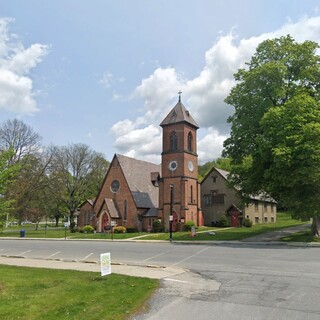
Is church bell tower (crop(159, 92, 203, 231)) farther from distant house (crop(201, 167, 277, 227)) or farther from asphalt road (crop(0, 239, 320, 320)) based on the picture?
asphalt road (crop(0, 239, 320, 320))

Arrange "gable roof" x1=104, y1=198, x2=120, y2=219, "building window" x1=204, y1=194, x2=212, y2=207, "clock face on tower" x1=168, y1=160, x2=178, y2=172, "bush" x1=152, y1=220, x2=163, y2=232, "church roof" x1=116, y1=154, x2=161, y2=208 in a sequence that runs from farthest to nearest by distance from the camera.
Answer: "building window" x1=204, y1=194, x2=212, y2=207
"church roof" x1=116, y1=154, x2=161, y2=208
"gable roof" x1=104, y1=198, x2=120, y2=219
"clock face on tower" x1=168, y1=160, x2=178, y2=172
"bush" x1=152, y1=220, x2=163, y2=232

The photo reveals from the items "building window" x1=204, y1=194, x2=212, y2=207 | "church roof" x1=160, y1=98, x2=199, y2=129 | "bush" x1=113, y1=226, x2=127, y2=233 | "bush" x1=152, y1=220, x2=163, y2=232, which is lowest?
"bush" x1=113, y1=226, x2=127, y2=233

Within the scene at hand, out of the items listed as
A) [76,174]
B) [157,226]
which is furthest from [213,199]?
[76,174]

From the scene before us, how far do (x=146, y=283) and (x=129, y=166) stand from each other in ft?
137

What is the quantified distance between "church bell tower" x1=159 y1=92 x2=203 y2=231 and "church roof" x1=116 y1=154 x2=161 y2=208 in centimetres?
474

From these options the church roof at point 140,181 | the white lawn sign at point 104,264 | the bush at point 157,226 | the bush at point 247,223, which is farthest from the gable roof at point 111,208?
the white lawn sign at point 104,264

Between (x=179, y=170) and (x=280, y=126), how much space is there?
19.9 m

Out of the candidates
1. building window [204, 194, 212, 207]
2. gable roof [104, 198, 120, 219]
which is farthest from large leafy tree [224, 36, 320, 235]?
building window [204, 194, 212, 207]

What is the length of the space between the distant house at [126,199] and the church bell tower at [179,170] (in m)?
3.79

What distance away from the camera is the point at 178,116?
48.0m

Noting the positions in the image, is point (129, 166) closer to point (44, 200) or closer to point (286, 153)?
point (44, 200)

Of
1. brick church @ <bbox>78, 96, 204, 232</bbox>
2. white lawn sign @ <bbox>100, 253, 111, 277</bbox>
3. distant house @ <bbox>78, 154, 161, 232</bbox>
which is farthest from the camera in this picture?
distant house @ <bbox>78, 154, 161, 232</bbox>

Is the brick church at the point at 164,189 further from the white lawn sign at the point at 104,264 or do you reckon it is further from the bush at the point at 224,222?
the white lawn sign at the point at 104,264

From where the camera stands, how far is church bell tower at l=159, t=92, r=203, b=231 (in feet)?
149
